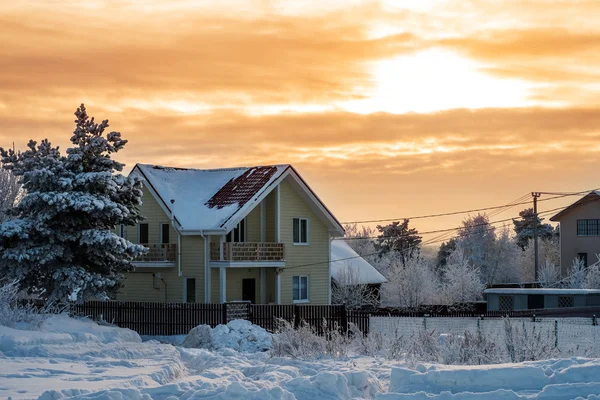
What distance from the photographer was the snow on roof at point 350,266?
57812 mm

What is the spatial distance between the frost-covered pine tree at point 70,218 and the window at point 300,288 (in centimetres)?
1447

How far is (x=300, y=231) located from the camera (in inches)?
1850

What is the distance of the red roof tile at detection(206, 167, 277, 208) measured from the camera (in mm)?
43344

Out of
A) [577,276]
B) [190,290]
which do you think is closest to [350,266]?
[190,290]

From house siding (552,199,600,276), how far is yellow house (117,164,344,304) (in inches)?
1083

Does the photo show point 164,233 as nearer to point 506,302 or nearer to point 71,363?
point 506,302

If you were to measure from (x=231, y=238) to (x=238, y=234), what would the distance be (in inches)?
27.4

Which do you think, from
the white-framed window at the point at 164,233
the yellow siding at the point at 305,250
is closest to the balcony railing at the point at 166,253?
the white-framed window at the point at 164,233

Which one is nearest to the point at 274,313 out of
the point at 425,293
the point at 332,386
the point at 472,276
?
the point at 332,386

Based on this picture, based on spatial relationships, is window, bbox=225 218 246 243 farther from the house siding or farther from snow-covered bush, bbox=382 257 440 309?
the house siding

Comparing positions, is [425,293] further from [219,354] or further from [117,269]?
[219,354]

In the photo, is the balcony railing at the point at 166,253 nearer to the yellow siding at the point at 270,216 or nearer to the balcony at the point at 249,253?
the balcony at the point at 249,253

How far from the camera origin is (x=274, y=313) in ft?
113

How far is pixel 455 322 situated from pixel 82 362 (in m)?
22.2
